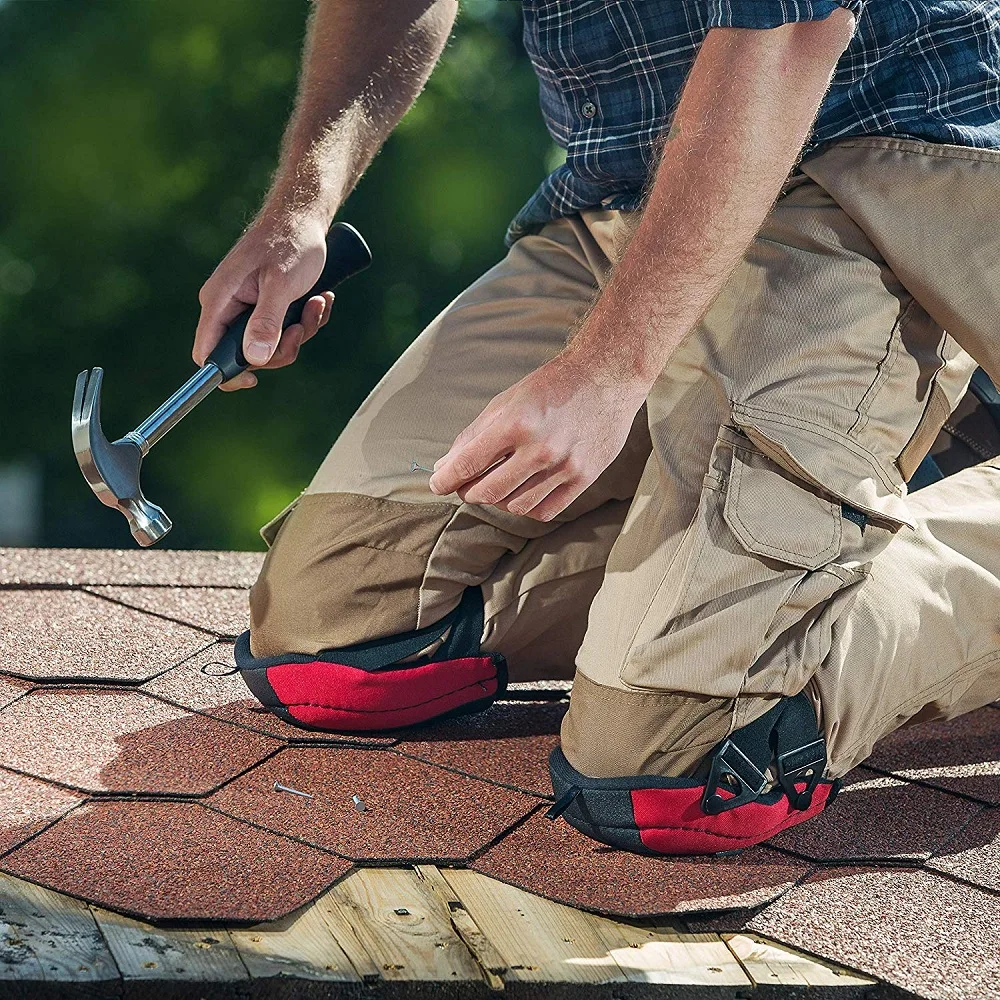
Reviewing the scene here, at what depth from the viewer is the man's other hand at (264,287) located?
1.76 meters

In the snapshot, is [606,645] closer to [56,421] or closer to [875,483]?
[875,483]

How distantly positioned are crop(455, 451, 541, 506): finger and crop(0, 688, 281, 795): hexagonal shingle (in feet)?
1.61

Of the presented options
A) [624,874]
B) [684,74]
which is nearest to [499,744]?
[624,874]

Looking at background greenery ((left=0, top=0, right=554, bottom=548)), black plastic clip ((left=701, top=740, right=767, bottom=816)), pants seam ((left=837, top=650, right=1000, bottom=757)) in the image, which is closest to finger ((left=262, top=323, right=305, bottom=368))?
black plastic clip ((left=701, top=740, right=767, bottom=816))

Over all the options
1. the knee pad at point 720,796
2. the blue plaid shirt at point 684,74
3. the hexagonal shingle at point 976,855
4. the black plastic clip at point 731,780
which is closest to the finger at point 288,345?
the blue plaid shirt at point 684,74

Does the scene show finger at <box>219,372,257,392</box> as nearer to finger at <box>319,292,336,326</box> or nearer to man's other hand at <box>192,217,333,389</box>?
man's other hand at <box>192,217,333,389</box>

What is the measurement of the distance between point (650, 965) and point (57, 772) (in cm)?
75

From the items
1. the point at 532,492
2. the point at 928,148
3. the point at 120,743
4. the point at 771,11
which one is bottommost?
the point at 120,743

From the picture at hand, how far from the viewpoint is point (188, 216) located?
9.94 metres

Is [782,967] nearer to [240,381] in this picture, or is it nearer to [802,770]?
[802,770]

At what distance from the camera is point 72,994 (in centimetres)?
116

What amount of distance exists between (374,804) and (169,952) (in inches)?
14.8

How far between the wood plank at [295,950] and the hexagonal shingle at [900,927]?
44cm

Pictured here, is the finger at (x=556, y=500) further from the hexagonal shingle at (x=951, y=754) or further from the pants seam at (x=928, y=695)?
the hexagonal shingle at (x=951, y=754)
